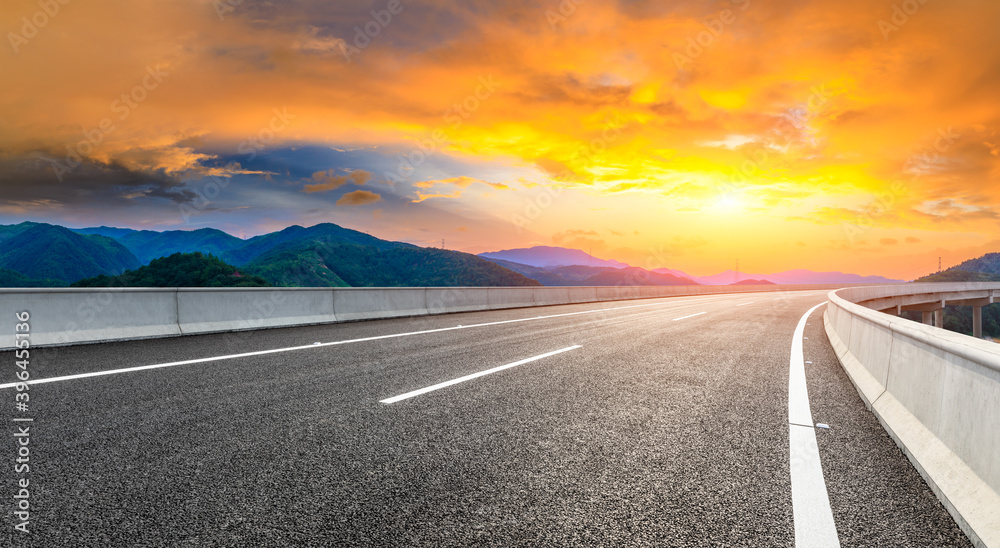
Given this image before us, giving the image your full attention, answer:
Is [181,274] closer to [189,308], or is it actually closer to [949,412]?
[189,308]

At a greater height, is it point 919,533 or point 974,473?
point 974,473

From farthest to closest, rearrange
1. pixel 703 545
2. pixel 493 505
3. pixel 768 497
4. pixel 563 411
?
pixel 563 411 < pixel 768 497 < pixel 493 505 < pixel 703 545

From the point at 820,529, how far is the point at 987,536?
2.32 feet

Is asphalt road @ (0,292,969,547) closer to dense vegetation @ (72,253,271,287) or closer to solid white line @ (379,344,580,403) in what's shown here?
solid white line @ (379,344,580,403)

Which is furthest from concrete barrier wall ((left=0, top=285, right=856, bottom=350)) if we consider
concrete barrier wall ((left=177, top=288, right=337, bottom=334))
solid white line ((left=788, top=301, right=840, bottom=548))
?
solid white line ((left=788, top=301, right=840, bottom=548))

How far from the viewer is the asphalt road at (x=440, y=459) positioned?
2.54m

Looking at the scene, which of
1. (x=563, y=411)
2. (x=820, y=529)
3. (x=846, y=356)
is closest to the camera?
(x=820, y=529)

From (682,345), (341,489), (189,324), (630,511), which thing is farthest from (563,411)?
(189,324)

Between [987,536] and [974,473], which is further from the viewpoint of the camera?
[974,473]

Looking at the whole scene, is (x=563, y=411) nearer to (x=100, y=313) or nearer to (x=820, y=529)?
(x=820, y=529)

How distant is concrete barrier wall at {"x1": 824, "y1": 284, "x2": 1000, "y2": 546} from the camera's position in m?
2.65

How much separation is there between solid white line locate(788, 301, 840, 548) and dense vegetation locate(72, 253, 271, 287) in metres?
70.6

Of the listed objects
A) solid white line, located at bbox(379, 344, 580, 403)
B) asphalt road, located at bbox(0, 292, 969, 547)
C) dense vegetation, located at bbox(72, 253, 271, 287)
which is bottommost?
asphalt road, located at bbox(0, 292, 969, 547)

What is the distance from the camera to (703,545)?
240 centimetres
